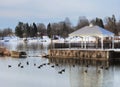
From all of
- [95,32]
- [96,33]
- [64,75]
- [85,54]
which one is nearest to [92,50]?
[85,54]

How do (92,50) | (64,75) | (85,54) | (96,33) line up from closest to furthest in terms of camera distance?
(64,75), (92,50), (85,54), (96,33)

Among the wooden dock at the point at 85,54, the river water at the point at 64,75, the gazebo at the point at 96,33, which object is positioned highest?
the gazebo at the point at 96,33

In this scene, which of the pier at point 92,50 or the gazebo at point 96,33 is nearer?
the pier at point 92,50

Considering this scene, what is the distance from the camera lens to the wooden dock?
69938 millimetres

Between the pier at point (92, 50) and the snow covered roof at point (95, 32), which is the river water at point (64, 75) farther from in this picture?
the snow covered roof at point (95, 32)

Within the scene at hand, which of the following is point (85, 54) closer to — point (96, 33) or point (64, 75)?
point (96, 33)

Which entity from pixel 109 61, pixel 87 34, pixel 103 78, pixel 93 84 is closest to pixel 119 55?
pixel 109 61

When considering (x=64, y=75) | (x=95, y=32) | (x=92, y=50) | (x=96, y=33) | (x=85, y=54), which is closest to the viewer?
(x=64, y=75)

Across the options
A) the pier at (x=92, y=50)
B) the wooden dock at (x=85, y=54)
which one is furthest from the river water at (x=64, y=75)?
the pier at (x=92, y=50)

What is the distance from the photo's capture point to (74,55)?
74938 millimetres

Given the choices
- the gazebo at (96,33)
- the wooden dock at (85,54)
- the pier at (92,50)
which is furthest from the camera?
the gazebo at (96,33)

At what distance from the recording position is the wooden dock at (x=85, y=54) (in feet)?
229

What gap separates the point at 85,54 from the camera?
73.4 meters

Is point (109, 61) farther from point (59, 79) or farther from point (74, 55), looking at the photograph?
point (59, 79)
